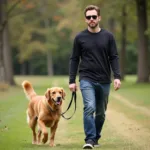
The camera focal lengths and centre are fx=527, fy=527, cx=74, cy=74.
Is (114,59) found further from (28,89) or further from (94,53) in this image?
(28,89)

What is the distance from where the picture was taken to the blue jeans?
902 centimetres

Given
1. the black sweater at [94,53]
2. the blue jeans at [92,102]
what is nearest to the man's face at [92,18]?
the black sweater at [94,53]

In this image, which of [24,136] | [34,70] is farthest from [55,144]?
[34,70]

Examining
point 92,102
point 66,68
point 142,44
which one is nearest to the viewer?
point 92,102

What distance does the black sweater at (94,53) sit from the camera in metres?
9.16

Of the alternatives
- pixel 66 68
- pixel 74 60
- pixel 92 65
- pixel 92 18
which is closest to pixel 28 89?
pixel 74 60

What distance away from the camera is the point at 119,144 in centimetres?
969

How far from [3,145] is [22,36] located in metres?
46.8

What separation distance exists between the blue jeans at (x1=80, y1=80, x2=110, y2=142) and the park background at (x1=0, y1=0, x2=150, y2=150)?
384mm

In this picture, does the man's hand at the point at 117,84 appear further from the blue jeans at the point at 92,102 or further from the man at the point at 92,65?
the blue jeans at the point at 92,102

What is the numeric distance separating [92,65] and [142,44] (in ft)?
85.7

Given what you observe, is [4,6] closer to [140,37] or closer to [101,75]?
[140,37]

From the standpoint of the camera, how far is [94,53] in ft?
30.1

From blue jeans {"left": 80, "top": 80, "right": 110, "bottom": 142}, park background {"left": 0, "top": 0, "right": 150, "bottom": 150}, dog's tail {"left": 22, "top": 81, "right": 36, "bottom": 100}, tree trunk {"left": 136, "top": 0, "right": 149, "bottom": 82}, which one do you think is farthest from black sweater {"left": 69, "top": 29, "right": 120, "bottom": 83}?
tree trunk {"left": 136, "top": 0, "right": 149, "bottom": 82}
